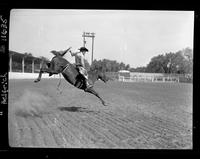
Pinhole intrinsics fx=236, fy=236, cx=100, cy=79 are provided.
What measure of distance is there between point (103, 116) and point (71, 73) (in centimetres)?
65

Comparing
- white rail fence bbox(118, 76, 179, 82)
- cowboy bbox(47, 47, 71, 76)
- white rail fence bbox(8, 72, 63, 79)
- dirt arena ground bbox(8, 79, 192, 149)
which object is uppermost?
cowboy bbox(47, 47, 71, 76)

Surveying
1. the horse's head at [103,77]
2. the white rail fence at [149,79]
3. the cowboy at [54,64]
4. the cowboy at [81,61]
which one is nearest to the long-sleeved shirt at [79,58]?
the cowboy at [81,61]

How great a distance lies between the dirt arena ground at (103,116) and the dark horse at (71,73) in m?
0.07

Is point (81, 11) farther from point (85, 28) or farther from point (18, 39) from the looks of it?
point (18, 39)

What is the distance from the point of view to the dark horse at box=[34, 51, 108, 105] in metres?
2.78

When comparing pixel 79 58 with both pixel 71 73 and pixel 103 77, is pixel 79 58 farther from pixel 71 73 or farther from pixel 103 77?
pixel 103 77

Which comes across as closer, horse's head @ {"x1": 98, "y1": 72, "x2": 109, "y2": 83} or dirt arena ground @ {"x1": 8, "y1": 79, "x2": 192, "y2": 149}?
dirt arena ground @ {"x1": 8, "y1": 79, "x2": 192, "y2": 149}

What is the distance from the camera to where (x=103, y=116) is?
9.07 ft

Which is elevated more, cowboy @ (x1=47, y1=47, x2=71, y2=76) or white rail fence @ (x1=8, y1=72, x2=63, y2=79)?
cowboy @ (x1=47, y1=47, x2=71, y2=76)

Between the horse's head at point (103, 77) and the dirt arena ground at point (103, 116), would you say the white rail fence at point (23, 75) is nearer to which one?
the dirt arena ground at point (103, 116)

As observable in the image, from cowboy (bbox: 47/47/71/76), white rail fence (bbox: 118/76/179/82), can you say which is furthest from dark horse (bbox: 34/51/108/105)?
white rail fence (bbox: 118/76/179/82)

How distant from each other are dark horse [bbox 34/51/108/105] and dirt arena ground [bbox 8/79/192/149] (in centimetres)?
7

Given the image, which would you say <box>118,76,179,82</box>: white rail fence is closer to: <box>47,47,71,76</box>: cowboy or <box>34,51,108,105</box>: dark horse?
<box>34,51,108,105</box>: dark horse
